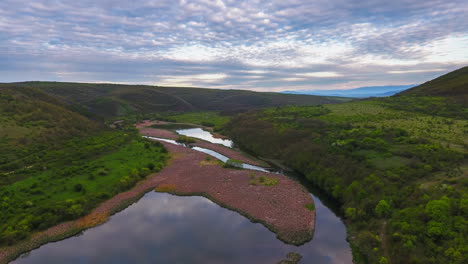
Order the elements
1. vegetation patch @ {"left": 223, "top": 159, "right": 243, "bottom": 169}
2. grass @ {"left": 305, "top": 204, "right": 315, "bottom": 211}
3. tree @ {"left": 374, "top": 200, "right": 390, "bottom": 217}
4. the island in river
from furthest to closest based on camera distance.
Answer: vegetation patch @ {"left": 223, "top": 159, "right": 243, "bottom": 169}
grass @ {"left": 305, "top": 204, "right": 315, "bottom": 211}
the island in river
tree @ {"left": 374, "top": 200, "right": 390, "bottom": 217}

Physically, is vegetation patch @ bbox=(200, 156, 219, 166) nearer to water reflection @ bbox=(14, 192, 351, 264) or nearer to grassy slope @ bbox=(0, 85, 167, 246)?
grassy slope @ bbox=(0, 85, 167, 246)

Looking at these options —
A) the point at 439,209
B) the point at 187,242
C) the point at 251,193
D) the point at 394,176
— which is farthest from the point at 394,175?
the point at 187,242

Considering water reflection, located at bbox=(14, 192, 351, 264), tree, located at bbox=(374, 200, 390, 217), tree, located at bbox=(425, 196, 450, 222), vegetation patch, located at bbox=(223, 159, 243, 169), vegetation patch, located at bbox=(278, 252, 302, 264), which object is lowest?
water reflection, located at bbox=(14, 192, 351, 264)

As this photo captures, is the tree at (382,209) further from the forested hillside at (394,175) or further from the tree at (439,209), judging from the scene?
the tree at (439,209)

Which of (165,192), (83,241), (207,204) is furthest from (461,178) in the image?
(83,241)

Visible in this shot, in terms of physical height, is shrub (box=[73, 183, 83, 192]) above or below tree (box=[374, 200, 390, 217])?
below

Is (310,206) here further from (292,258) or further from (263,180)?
(292,258)

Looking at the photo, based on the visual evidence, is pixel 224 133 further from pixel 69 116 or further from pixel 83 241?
pixel 83 241

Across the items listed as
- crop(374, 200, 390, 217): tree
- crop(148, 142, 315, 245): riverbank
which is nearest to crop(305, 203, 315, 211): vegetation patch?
crop(148, 142, 315, 245): riverbank
